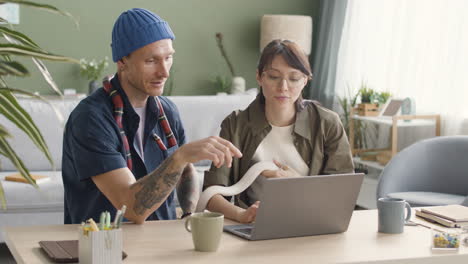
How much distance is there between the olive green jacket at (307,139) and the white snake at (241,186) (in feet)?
A: 0.34

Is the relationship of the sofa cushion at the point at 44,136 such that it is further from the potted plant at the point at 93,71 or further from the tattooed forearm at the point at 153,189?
the tattooed forearm at the point at 153,189

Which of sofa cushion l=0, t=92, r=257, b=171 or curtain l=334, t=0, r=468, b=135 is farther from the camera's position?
curtain l=334, t=0, r=468, b=135

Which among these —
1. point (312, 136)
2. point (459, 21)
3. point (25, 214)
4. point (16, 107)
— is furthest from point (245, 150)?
point (459, 21)

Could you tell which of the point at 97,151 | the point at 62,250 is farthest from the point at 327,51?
the point at 62,250

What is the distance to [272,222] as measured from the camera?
185 centimetres

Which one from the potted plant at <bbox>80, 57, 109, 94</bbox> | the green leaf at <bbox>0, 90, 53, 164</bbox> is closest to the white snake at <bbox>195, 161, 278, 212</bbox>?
the green leaf at <bbox>0, 90, 53, 164</bbox>

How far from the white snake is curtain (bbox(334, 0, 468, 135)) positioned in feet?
9.41

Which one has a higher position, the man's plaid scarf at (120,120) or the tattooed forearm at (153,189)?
the man's plaid scarf at (120,120)

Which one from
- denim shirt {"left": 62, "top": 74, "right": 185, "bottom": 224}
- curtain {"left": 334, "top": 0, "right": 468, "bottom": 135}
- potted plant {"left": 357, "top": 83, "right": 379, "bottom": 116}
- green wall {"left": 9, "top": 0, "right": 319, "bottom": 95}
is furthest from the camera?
green wall {"left": 9, "top": 0, "right": 319, "bottom": 95}

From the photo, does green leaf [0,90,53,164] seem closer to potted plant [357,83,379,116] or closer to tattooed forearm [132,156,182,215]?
tattooed forearm [132,156,182,215]

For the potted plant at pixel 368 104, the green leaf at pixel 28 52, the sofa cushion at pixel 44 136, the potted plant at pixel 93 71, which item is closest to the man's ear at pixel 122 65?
the green leaf at pixel 28 52

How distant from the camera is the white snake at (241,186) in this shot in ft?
7.59

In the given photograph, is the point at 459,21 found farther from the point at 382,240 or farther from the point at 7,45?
the point at 7,45

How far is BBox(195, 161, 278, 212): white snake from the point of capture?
2.31 m
